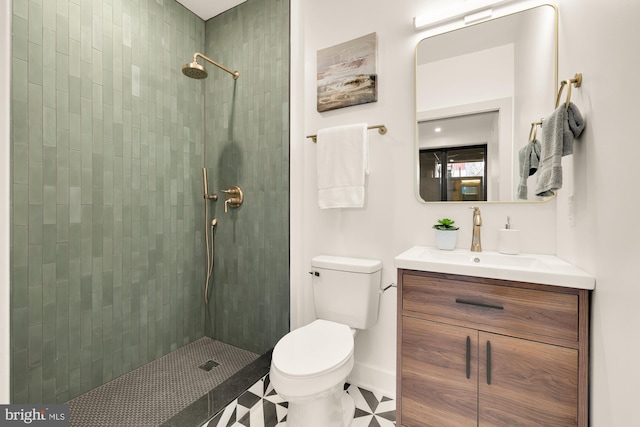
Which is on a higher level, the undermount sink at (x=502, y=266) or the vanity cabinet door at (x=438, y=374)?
the undermount sink at (x=502, y=266)

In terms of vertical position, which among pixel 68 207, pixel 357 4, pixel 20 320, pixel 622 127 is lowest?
pixel 20 320

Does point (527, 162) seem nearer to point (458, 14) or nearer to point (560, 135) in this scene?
point (560, 135)

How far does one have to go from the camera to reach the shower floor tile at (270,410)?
4.71 feet

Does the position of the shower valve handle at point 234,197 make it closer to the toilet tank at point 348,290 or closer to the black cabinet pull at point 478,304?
the toilet tank at point 348,290

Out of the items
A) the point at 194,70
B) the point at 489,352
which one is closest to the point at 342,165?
the point at 194,70

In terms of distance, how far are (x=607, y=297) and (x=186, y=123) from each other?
241 centimetres

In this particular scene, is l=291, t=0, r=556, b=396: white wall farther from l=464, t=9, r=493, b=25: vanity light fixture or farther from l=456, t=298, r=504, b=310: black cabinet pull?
l=456, t=298, r=504, b=310: black cabinet pull

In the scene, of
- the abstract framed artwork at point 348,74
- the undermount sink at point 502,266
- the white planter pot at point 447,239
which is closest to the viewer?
the undermount sink at point 502,266

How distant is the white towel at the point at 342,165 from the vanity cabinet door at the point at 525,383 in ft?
3.03

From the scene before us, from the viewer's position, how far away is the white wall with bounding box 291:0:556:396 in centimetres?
160

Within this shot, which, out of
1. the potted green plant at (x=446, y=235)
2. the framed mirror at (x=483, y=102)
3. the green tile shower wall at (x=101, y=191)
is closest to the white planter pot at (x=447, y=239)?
the potted green plant at (x=446, y=235)

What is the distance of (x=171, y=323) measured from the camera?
6.77ft

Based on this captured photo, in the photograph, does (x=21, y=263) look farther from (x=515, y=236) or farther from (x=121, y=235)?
(x=515, y=236)

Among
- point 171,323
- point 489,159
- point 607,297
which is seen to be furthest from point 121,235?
point 607,297
